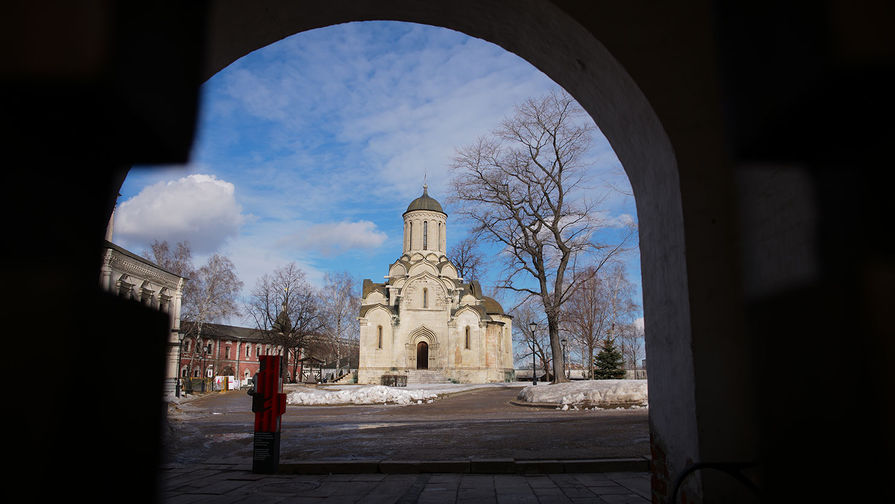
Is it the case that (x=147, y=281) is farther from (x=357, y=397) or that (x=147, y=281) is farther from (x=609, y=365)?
(x=609, y=365)

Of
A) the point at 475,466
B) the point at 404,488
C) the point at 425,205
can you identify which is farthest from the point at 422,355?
the point at 404,488

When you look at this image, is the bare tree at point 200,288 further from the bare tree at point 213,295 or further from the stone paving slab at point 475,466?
the stone paving slab at point 475,466

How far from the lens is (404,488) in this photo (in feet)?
18.2

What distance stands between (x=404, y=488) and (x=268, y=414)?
2.26 metres

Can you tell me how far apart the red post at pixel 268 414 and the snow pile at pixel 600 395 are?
11.6 m

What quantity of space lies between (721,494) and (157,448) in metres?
2.81

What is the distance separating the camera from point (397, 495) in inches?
206

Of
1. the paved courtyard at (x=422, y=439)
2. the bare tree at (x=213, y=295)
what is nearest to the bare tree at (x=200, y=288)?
the bare tree at (x=213, y=295)

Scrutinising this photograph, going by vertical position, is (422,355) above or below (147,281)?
below

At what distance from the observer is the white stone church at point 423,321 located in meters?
43.0

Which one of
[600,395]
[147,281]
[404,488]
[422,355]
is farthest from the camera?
[422,355]

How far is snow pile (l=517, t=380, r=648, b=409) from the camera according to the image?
16.9 meters

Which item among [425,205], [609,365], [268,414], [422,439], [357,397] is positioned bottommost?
[357,397]

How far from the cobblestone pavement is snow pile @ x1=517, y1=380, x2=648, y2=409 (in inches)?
445
